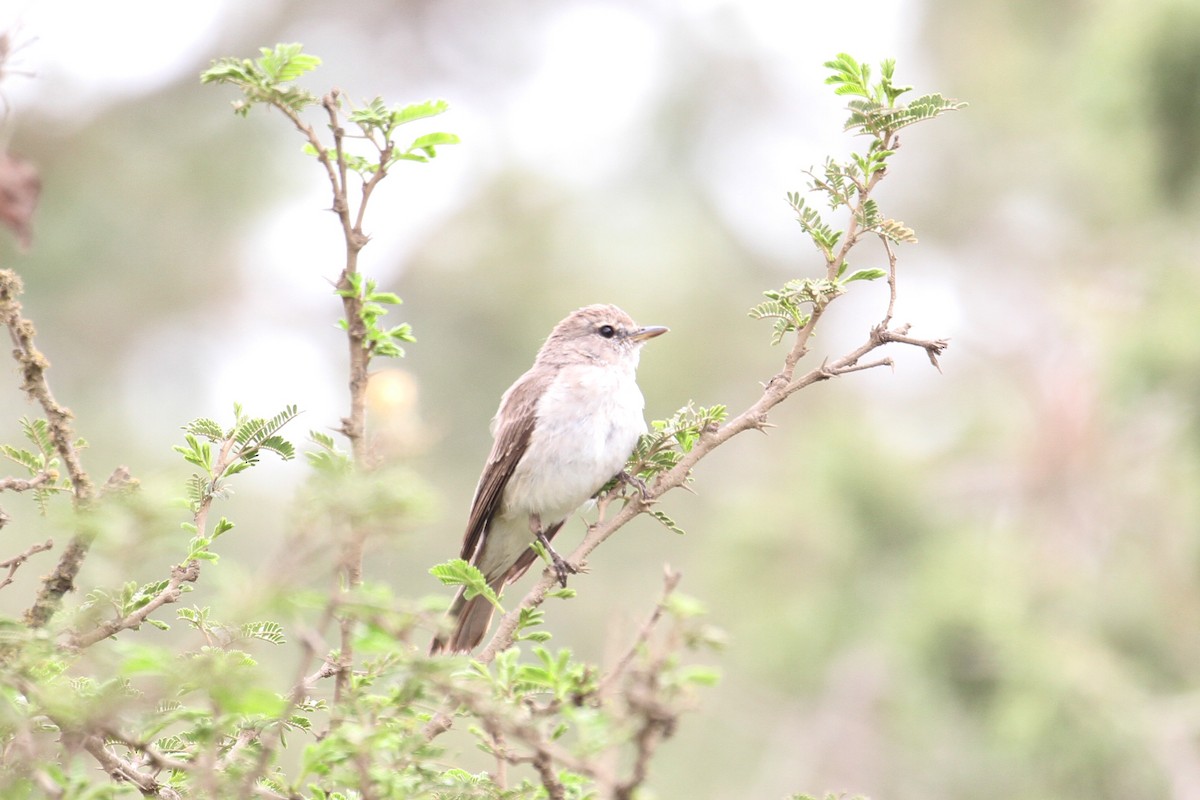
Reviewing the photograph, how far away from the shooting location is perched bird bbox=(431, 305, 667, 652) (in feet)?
18.0

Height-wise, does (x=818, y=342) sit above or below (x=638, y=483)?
above

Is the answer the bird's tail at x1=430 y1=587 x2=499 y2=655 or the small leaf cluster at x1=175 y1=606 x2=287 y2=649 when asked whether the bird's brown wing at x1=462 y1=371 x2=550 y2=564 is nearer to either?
the bird's tail at x1=430 y1=587 x2=499 y2=655

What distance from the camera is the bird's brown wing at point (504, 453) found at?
573 cm

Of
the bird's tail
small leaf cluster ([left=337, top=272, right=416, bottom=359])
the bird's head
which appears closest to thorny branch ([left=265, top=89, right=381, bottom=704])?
small leaf cluster ([left=337, top=272, right=416, bottom=359])

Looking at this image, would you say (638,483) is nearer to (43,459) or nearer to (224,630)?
(224,630)

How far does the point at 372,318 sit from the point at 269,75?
583 mm

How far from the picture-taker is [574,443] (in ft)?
18.5

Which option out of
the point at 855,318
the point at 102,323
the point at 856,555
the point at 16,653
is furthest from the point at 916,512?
the point at 16,653

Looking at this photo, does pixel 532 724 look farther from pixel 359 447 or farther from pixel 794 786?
pixel 794 786

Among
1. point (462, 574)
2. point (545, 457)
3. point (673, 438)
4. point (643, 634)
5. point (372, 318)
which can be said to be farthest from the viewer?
point (545, 457)

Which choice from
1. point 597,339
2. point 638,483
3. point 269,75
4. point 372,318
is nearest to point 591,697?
point 372,318

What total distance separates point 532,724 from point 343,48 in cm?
1579

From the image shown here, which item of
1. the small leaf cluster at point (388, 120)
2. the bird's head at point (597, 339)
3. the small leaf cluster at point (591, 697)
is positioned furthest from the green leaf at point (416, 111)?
the bird's head at point (597, 339)

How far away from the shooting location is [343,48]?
16.8 m
